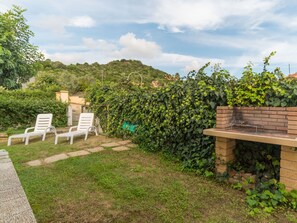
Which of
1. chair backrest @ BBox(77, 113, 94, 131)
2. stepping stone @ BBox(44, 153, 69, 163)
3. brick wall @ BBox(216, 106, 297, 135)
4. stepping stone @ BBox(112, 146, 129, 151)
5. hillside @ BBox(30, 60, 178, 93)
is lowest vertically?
stepping stone @ BBox(44, 153, 69, 163)

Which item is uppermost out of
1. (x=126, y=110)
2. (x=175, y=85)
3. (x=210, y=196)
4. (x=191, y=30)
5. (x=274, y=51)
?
(x=191, y=30)

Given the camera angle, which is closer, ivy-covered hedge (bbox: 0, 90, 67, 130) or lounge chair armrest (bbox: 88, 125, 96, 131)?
lounge chair armrest (bbox: 88, 125, 96, 131)

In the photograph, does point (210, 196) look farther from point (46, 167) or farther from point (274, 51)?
point (46, 167)

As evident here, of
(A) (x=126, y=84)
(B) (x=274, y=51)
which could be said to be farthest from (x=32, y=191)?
(A) (x=126, y=84)

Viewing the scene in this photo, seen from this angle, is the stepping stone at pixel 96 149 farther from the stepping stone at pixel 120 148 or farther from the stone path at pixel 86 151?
the stepping stone at pixel 120 148

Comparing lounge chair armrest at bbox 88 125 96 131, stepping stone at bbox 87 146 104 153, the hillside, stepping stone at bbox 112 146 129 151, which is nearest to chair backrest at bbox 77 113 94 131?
lounge chair armrest at bbox 88 125 96 131

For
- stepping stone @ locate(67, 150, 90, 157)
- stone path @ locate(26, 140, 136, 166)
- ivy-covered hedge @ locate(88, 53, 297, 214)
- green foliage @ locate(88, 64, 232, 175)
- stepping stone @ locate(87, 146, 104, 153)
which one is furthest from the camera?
stepping stone @ locate(87, 146, 104, 153)

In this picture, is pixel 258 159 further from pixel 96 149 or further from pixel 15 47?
pixel 15 47

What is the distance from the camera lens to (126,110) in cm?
654

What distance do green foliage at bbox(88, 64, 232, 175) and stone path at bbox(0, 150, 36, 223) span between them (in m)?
2.85

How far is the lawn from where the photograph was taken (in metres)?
2.48

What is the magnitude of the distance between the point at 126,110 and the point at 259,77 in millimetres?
4112

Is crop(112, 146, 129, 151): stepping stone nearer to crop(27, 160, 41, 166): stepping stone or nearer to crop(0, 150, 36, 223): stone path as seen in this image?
crop(27, 160, 41, 166): stepping stone

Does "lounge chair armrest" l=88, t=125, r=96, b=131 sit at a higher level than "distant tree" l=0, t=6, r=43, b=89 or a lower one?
lower
